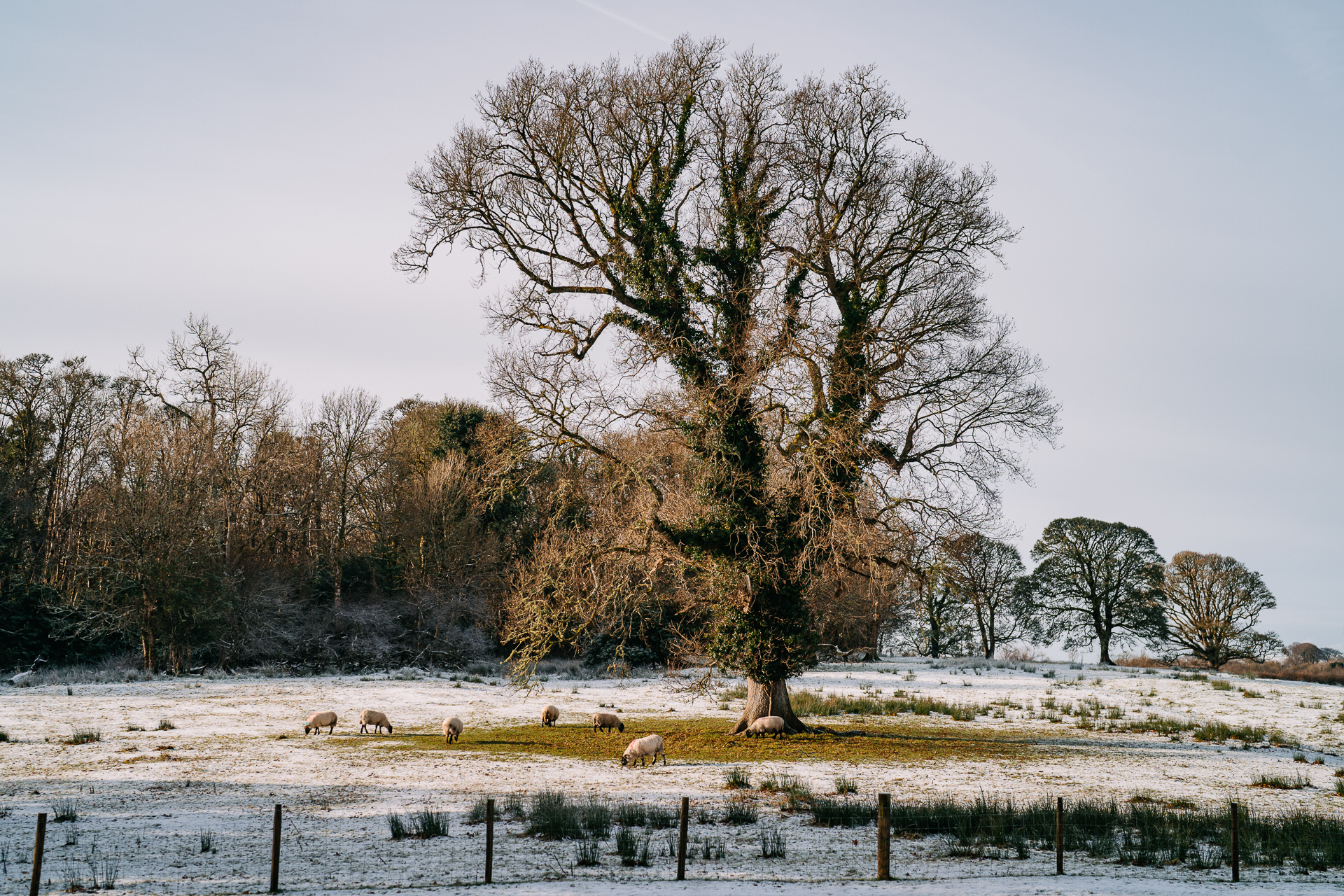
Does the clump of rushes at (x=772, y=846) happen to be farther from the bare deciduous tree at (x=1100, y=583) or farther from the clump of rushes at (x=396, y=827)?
the bare deciduous tree at (x=1100, y=583)

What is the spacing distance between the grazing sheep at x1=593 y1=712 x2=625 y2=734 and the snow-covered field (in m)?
0.43

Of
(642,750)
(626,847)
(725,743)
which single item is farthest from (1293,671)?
(626,847)

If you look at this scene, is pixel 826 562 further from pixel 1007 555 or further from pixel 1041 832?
pixel 1007 555

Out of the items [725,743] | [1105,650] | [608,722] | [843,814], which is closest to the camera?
[843,814]

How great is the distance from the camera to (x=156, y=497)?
124 feet

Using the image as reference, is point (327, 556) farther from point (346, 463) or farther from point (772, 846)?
point (772, 846)

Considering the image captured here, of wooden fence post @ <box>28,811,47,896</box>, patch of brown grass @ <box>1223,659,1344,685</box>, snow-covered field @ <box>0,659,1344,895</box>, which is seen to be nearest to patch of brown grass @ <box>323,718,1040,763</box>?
snow-covered field @ <box>0,659,1344,895</box>

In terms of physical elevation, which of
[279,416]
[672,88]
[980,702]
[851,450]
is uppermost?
[672,88]

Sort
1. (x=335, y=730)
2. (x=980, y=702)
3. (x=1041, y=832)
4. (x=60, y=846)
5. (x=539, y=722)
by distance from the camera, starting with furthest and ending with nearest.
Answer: (x=980, y=702)
(x=539, y=722)
(x=335, y=730)
(x=1041, y=832)
(x=60, y=846)

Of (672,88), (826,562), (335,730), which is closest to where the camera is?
(826,562)

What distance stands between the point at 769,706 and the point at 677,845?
10.3 meters

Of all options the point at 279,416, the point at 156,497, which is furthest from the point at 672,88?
the point at 279,416

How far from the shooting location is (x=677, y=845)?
13.0 metres

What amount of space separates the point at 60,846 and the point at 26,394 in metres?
39.9
